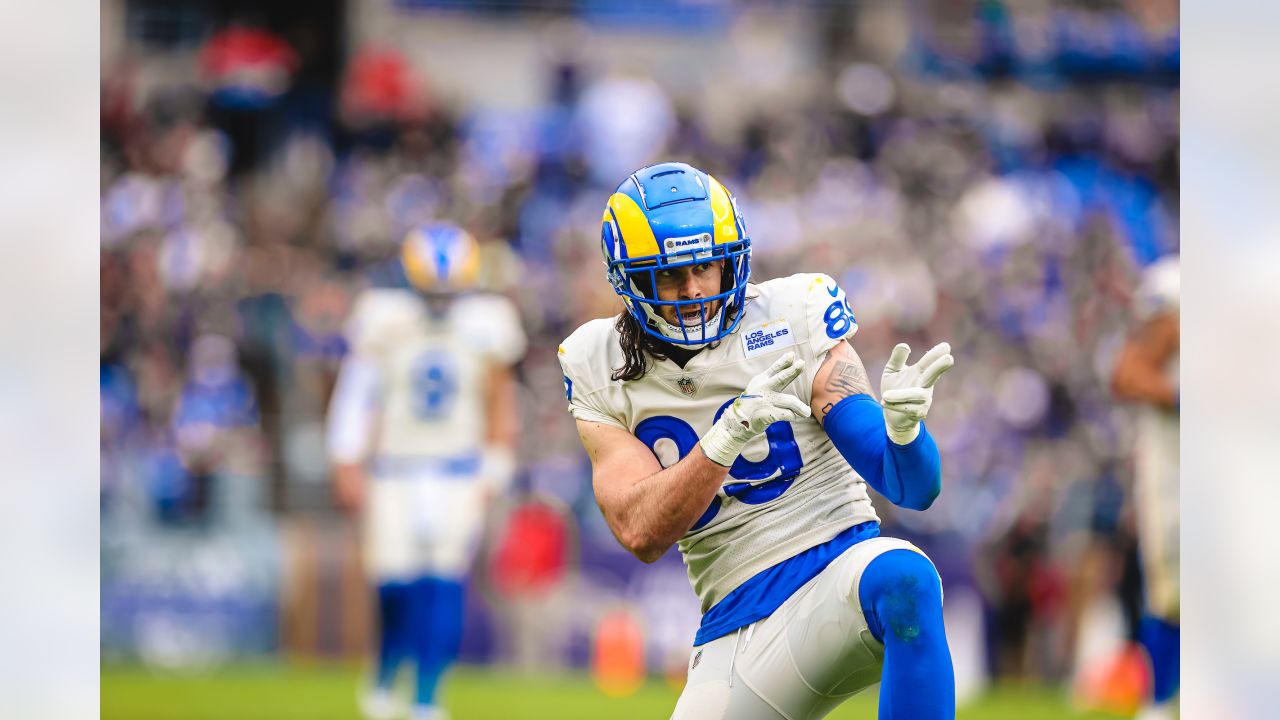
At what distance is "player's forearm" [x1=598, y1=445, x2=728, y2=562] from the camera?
316 cm

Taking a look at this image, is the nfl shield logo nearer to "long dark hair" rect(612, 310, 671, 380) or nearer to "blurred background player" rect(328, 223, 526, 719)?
"long dark hair" rect(612, 310, 671, 380)

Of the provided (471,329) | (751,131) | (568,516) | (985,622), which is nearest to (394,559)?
(471,329)

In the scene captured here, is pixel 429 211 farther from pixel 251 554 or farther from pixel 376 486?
pixel 376 486

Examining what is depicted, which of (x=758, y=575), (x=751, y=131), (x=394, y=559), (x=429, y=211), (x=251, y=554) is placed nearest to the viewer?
(x=758, y=575)

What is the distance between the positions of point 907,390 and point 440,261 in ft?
16.7

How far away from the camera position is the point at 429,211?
13.6 m

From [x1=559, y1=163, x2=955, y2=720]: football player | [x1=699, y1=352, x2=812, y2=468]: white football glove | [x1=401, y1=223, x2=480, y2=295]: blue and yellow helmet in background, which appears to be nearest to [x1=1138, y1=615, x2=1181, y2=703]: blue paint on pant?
[x1=559, y1=163, x2=955, y2=720]: football player

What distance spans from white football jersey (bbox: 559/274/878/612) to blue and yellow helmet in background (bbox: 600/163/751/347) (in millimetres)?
95

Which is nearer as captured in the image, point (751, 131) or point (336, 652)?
point (336, 652)

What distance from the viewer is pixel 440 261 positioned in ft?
25.4

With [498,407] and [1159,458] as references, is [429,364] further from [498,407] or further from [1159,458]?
[1159,458]
